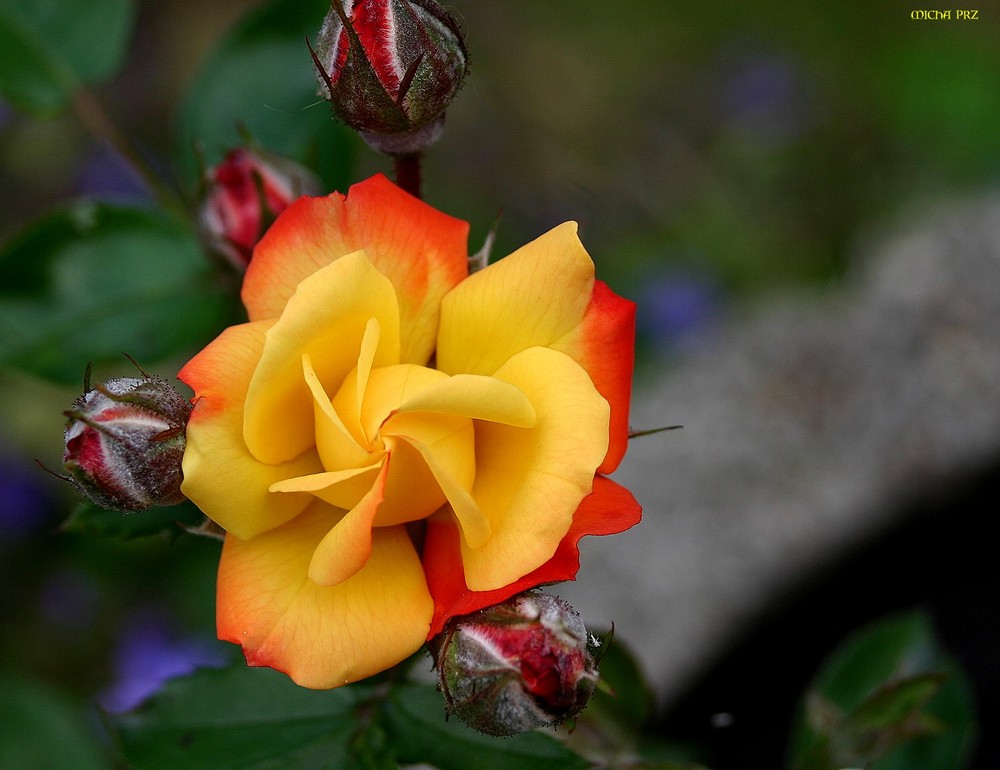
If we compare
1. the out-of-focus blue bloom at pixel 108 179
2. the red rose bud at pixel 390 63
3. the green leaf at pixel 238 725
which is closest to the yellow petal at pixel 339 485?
the red rose bud at pixel 390 63

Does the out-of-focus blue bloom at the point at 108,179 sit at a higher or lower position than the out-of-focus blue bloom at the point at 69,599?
higher

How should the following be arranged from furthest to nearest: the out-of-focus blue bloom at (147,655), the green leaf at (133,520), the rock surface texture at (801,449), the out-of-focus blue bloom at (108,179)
A: the out-of-focus blue bloom at (108,179) → the out-of-focus blue bloom at (147,655) → the rock surface texture at (801,449) → the green leaf at (133,520)

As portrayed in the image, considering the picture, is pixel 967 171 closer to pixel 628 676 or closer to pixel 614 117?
pixel 614 117

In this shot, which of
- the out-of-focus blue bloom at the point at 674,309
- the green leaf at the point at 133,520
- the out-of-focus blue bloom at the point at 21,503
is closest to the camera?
the green leaf at the point at 133,520

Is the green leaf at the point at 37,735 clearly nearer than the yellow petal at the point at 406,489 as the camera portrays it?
No

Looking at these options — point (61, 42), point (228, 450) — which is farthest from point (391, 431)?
point (61, 42)

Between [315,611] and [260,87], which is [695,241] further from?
[315,611]

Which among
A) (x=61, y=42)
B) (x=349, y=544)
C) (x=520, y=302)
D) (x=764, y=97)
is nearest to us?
(x=349, y=544)

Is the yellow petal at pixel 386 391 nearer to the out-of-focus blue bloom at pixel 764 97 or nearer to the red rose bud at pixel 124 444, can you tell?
the red rose bud at pixel 124 444
